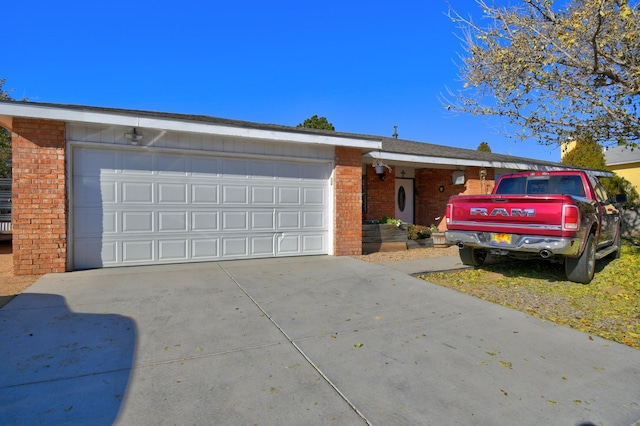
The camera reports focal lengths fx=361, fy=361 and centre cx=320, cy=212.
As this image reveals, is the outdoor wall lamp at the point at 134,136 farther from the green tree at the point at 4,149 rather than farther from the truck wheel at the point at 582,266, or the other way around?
the green tree at the point at 4,149

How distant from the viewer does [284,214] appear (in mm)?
8414

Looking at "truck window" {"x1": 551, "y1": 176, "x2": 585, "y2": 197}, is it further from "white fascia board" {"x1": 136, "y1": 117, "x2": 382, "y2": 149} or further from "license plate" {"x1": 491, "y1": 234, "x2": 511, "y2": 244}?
"white fascia board" {"x1": 136, "y1": 117, "x2": 382, "y2": 149}

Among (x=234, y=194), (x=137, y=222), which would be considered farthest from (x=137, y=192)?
(x=234, y=194)

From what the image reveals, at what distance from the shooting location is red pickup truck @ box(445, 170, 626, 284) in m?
5.40

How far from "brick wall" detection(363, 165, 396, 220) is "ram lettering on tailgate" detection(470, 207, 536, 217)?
5701 millimetres

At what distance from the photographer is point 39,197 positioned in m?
6.20

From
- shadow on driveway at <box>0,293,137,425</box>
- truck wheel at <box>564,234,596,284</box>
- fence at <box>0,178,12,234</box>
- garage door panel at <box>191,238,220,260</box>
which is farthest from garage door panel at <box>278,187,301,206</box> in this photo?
fence at <box>0,178,12,234</box>

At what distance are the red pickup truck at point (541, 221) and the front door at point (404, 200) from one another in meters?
5.68

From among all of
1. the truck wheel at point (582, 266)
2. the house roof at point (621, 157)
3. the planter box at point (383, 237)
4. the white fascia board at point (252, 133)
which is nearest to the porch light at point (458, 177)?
the planter box at point (383, 237)

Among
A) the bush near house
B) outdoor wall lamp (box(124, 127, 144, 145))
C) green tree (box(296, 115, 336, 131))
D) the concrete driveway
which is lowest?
the concrete driveway

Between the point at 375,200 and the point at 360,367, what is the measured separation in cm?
943

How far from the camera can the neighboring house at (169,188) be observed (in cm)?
621

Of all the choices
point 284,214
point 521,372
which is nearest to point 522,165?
point 284,214

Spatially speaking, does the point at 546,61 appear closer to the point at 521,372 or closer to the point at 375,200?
the point at 521,372
